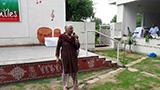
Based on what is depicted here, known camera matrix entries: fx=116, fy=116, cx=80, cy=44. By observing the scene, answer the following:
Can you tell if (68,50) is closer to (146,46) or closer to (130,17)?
(146,46)

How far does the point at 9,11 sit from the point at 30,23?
109 centimetres

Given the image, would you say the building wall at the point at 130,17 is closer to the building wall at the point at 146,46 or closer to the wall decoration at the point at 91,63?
the building wall at the point at 146,46

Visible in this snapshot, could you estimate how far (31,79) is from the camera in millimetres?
3311

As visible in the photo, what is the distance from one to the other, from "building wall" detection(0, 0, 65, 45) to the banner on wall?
183 millimetres

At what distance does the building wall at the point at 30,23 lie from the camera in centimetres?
582

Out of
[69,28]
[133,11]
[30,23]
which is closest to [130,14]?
[133,11]

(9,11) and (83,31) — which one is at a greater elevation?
(9,11)

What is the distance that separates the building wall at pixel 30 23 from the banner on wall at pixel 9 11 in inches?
7.2

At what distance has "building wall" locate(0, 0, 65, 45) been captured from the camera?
582cm

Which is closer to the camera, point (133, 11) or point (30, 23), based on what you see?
point (30, 23)

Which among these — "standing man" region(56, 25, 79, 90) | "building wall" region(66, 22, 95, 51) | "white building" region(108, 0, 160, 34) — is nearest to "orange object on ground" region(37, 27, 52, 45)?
"building wall" region(66, 22, 95, 51)

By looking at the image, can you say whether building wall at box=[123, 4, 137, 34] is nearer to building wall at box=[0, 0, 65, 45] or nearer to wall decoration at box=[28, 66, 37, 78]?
building wall at box=[0, 0, 65, 45]

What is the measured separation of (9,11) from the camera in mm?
5754

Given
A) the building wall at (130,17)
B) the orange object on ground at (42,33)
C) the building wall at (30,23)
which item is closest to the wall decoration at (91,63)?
the orange object on ground at (42,33)
